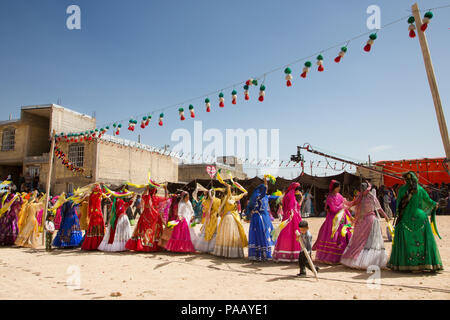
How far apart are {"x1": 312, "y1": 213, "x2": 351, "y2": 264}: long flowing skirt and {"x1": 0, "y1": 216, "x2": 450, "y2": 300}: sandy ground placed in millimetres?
287

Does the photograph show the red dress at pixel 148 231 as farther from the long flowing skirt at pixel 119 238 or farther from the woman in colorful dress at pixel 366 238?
the woman in colorful dress at pixel 366 238

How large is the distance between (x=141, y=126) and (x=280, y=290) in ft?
28.5

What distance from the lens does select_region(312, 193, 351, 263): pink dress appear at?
23.2 feet

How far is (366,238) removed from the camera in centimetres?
663

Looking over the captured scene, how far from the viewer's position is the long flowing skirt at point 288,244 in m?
7.31

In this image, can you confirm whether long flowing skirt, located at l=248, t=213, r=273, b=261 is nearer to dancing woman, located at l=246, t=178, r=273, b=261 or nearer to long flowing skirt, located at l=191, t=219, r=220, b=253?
dancing woman, located at l=246, t=178, r=273, b=261

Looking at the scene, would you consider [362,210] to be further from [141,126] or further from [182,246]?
[141,126]

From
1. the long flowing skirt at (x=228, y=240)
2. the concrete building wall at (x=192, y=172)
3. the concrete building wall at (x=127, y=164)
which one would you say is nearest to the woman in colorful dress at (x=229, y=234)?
the long flowing skirt at (x=228, y=240)

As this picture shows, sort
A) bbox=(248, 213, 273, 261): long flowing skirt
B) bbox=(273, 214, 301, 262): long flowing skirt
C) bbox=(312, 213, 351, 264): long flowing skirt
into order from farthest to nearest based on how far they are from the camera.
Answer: bbox=(248, 213, 273, 261): long flowing skirt
bbox=(273, 214, 301, 262): long flowing skirt
bbox=(312, 213, 351, 264): long flowing skirt

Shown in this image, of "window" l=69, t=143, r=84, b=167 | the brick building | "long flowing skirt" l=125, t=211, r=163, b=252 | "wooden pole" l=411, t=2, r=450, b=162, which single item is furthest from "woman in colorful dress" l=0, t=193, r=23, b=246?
"window" l=69, t=143, r=84, b=167

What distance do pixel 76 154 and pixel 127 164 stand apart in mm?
4116

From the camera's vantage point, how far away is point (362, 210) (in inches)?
273

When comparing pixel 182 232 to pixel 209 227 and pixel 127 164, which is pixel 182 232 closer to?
pixel 209 227
